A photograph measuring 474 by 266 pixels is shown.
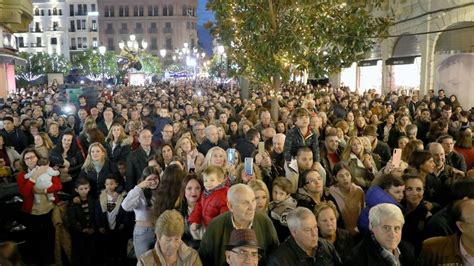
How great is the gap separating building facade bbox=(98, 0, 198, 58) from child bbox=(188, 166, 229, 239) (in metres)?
104

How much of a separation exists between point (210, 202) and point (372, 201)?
65.9 inches

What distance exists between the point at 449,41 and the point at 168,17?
91.9 m

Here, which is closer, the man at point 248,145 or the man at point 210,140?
the man at point 248,145

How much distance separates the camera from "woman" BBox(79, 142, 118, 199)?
25.0 ft

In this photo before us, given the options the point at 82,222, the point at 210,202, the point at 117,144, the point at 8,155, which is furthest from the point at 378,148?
the point at 8,155

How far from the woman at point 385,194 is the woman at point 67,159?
530 cm

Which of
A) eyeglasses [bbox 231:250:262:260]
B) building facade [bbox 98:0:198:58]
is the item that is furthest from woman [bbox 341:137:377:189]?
building facade [bbox 98:0:198:58]

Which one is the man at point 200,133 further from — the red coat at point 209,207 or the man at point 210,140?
the red coat at point 209,207

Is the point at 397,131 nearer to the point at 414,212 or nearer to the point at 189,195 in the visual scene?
the point at 414,212

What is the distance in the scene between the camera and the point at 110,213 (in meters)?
6.96

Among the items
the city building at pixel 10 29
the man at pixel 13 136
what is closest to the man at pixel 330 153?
the man at pixel 13 136

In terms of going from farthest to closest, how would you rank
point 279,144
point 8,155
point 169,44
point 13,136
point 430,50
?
point 169,44 < point 430,50 < point 13,136 < point 8,155 < point 279,144

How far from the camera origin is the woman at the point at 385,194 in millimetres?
5234

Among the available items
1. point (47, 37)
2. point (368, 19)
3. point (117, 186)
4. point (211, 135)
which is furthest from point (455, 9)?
point (47, 37)
